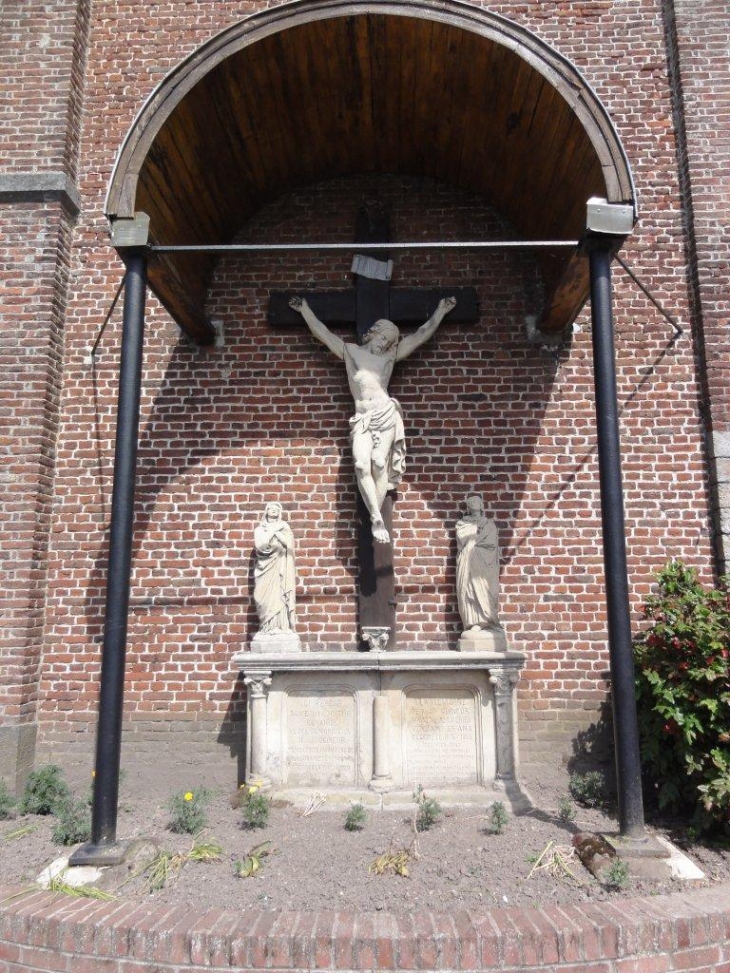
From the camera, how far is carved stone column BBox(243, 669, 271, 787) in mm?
5176

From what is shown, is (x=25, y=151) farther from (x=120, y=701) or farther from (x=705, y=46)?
(x=705, y=46)

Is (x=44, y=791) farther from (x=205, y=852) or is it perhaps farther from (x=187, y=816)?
(x=205, y=852)

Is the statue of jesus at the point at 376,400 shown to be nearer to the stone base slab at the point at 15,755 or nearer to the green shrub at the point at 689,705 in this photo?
the green shrub at the point at 689,705

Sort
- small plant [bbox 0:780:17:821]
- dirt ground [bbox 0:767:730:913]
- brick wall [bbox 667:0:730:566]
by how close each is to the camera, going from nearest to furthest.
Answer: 1. dirt ground [bbox 0:767:730:913]
2. small plant [bbox 0:780:17:821]
3. brick wall [bbox 667:0:730:566]

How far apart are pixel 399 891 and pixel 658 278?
5.15 meters

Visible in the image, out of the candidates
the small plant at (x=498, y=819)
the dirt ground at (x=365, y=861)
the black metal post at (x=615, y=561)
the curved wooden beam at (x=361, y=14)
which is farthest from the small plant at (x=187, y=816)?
the curved wooden beam at (x=361, y=14)

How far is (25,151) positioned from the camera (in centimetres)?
620

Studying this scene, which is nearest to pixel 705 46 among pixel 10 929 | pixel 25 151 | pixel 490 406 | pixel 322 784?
pixel 490 406

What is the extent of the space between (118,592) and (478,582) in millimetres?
2686

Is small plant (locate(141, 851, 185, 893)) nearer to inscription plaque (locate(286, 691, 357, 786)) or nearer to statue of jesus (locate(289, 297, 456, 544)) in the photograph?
inscription plaque (locate(286, 691, 357, 786))

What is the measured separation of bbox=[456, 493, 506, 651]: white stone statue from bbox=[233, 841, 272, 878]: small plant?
2.08m

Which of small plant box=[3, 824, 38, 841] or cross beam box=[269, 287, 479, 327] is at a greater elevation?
cross beam box=[269, 287, 479, 327]

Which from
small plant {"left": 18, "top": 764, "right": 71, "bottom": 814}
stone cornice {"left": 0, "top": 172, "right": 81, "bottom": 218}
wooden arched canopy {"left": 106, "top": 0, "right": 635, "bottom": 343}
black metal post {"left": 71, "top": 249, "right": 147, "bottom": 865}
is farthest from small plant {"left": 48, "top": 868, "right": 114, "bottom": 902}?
stone cornice {"left": 0, "top": 172, "right": 81, "bottom": 218}

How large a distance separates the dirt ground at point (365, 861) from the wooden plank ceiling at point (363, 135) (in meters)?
3.83
